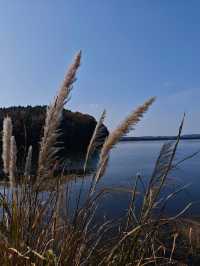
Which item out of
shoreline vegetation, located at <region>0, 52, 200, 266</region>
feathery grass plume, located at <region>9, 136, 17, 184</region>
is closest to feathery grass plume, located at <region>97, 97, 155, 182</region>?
shoreline vegetation, located at <region>0, 52, 200, 266</region>

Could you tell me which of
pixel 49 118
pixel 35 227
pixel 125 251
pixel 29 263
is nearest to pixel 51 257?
pixel 29 263

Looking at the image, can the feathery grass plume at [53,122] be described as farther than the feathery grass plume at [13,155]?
No

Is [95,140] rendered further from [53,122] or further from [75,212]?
[75,212]

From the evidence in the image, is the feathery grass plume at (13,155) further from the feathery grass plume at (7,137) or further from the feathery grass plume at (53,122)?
the feathery grass plume at (53,122)

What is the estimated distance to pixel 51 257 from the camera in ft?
7.02

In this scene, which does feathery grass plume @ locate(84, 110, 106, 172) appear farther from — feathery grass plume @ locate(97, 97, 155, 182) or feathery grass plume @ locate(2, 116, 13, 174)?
feathery grass plume @ locate(2, 116, 13, 174)

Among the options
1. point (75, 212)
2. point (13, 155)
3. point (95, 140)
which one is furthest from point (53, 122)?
point (75, 212)

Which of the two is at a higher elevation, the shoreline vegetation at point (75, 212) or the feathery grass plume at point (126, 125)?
the feathery grass plume at point (126, 125)

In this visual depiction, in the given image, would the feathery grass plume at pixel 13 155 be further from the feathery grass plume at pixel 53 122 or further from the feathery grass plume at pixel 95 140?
the feathery grass plume at pixel 95 140

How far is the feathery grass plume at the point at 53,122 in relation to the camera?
248 cm

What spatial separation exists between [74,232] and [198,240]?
1177cm

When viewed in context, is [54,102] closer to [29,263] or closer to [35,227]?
[35,227]

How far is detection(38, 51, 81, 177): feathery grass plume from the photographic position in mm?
2482

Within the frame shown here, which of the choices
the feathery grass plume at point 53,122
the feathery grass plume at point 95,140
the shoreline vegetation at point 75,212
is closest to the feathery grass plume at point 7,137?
the shoreline vegetation at point 75,212
